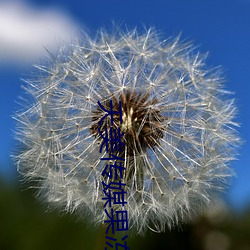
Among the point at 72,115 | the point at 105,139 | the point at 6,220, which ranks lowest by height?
the point at 105,139

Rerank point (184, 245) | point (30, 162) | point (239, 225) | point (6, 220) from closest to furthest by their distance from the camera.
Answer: point (30, 162)
point (6, 220)
point (184, 245)
point (239, 225)

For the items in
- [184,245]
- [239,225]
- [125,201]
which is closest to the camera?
[125,201]

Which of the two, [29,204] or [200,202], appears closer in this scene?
[200,202]

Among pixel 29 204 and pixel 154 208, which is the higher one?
pixel 29 204

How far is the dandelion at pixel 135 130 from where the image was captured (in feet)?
7.88

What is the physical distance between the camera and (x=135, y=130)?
240 cm

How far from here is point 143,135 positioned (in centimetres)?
242

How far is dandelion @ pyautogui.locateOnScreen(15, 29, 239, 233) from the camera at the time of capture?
2.40 m

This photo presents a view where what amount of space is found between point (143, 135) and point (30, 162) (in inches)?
19.9

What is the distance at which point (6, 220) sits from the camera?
33.1ft

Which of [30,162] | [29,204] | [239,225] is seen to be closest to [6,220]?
[29,204]

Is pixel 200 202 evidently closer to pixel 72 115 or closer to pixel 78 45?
pixel 72 115

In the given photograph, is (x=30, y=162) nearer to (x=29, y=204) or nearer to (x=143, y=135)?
(x=143, y=135)

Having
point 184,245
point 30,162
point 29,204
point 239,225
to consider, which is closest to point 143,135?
point 30,162
